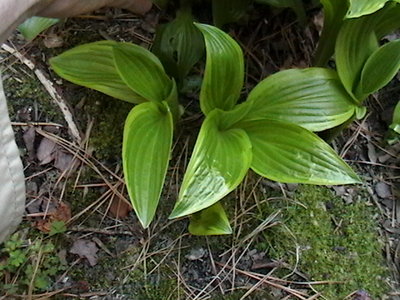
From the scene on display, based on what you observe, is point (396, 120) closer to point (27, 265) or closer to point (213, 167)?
point (213, 167)

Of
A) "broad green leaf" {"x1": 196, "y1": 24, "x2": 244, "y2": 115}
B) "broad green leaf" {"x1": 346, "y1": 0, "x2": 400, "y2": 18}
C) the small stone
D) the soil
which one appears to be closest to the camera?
"broad green leaf" {"x1": 346, "y1": 0, "x2": 400, "y2": 18}

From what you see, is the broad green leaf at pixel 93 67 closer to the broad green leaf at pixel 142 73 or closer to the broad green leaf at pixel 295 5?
the broad green leaf at pixel 142 73

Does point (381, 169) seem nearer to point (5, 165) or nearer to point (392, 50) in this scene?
point (392, 50)

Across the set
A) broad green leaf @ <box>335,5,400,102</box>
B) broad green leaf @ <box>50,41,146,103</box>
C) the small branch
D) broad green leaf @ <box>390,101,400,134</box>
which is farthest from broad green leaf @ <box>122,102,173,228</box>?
broad green leaf @ <box>390,101,400,134</box>

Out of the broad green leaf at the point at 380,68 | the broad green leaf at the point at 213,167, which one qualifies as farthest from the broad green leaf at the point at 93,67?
the broad green leaf at the point at 380,68

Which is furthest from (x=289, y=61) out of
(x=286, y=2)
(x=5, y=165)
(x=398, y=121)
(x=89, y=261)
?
(x=5, y=165)

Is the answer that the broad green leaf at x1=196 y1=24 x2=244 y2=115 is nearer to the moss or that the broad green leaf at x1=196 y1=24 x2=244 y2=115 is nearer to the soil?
the soil

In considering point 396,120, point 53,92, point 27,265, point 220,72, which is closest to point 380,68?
point 396,120
